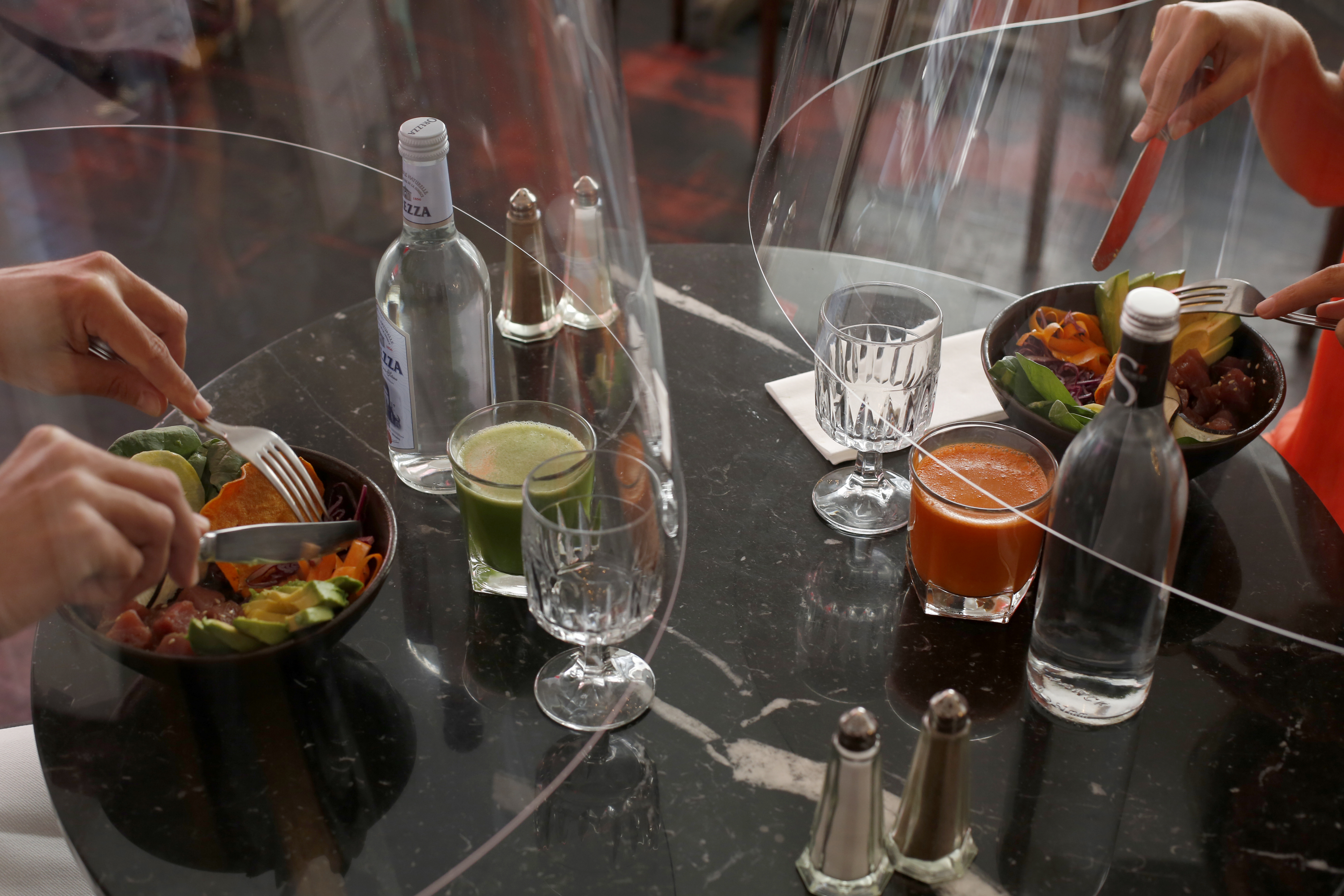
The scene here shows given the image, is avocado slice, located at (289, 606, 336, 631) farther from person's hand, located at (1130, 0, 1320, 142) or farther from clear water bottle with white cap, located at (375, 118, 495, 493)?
person's hand, located at (1130, 0, 1320, 142)

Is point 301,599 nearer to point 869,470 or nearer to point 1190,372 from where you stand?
point 869,470

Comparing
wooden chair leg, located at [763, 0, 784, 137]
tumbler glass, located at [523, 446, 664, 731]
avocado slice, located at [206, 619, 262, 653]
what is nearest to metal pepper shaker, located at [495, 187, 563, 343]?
tumbler glass, located at [523, 446, 664, 731]

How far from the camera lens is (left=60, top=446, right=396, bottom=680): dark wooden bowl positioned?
2.23 feet

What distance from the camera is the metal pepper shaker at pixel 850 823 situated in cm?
60

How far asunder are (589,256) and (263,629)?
307 millimetres

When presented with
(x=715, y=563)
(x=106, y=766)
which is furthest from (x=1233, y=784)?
(x=106, y=766)

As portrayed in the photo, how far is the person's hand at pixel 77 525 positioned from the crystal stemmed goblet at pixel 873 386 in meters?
0.49

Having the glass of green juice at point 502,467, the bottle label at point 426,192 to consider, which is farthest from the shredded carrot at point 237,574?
the bottle label at point 426,192

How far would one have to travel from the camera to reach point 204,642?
2.25 feet

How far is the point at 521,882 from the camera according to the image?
67 cm

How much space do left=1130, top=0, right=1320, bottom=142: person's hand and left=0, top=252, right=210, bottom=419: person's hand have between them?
68cm

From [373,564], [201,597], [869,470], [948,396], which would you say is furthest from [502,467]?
[948,396]

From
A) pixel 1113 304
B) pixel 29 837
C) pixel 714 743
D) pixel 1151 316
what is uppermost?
pixel 1151 316

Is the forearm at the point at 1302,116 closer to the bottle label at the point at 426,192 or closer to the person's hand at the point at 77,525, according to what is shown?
the bottle label at the point at 426,192
